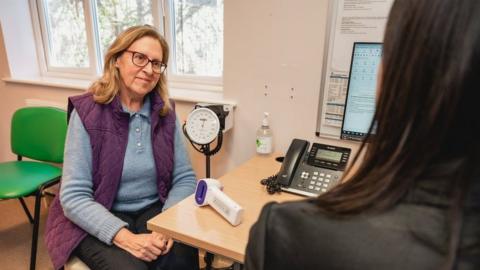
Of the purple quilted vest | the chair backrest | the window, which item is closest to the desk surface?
the purple quilted vest

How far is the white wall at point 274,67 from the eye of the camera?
1.54 meters

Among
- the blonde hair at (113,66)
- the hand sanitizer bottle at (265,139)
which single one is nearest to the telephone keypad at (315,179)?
the hand sanitizer bottle at (265,139)

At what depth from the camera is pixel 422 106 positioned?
0.45 metres

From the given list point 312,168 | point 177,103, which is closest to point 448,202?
point 312,168

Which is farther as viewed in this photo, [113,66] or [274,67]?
[274,67]

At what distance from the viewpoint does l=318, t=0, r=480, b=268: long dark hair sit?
0.42 m

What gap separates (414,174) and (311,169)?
0.83 metres

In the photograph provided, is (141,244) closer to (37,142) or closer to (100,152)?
(100,152)

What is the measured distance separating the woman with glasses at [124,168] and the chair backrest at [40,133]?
761 millimetres

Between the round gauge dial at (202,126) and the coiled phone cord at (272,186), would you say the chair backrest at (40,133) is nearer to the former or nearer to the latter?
the round gauge dial at (202,126)

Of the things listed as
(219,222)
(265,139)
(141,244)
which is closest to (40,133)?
(141,244)

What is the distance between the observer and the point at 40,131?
6.77 ft

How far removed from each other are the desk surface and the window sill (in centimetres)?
63

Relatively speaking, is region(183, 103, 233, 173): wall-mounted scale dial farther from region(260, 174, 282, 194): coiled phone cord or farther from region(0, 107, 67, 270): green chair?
region(0, 107, 67, 270): green chair
